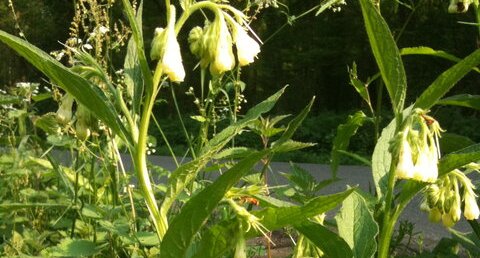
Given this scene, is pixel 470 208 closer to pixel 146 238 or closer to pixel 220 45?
pixel 220 45

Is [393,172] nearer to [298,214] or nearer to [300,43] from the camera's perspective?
[298,214]

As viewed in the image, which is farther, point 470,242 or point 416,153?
point 470,242

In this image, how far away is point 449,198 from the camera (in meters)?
1.60

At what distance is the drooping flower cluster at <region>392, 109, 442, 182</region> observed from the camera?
1.30 metres

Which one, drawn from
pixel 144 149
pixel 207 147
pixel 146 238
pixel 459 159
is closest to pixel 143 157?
pixel 144 149

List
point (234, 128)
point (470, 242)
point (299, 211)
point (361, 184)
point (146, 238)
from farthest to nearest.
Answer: point (361, 184)
point (470, 242)
point (146, 238)
point (234, 128)
point (299, 211)

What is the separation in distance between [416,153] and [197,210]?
0.39 meters

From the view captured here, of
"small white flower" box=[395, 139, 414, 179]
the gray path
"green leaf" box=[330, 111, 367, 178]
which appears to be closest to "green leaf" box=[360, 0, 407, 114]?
"small white flower" box=[395, 139, 414, 179]

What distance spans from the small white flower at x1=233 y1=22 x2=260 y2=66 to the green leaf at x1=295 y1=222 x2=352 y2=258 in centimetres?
31

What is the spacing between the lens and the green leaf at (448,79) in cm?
133

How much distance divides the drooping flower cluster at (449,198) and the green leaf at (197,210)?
0.59m

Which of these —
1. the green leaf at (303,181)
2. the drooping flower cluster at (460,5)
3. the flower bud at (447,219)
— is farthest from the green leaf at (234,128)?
the drooping flower cluster at (460,5)

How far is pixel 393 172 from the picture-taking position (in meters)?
1.40

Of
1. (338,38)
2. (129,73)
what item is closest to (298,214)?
(129,73)
